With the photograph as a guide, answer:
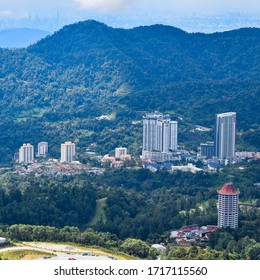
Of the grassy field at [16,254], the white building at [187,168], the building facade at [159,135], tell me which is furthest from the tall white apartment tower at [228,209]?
the building facade at [159,135]

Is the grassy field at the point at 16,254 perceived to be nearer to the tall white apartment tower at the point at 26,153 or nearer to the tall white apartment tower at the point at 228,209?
the tall white apartment tower at the point at 228,209

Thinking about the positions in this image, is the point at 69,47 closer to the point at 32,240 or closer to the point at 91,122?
the point at 91,122

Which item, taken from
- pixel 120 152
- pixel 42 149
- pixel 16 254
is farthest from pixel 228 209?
pixel 42 149

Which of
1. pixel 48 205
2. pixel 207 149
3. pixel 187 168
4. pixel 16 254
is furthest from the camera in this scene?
pixel 207 149

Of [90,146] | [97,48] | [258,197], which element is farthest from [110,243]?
[97,48]

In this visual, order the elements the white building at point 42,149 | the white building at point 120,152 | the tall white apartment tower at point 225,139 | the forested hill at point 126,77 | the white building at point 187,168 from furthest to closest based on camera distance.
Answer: the forested hill at point 126,77
the white building at point 42,149
the white building at point 120,152
the tall white apartment tower at point 225,139
the white building at point 187,168

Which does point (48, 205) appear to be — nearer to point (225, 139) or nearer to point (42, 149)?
point (225, 139)

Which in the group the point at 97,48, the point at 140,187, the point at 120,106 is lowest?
the point at 140,187
